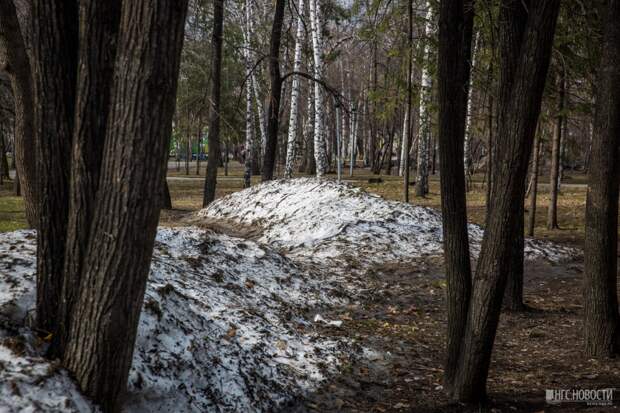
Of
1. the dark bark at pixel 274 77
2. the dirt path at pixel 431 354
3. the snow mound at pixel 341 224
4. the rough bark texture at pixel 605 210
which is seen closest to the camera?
the dirt path at pixel 431 354

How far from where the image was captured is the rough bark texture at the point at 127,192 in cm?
286

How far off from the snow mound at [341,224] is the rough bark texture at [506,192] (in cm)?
526

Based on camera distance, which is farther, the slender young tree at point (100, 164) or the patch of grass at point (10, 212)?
the patch of grass at point (10, 212)

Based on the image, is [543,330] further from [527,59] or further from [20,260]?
[20,260]

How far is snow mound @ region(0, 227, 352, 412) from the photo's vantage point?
3.21 meters

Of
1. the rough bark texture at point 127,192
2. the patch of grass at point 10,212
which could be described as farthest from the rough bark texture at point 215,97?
the rough bark texture at point 127,192

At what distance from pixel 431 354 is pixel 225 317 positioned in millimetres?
2173

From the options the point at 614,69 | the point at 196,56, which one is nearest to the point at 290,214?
the point at 614,69

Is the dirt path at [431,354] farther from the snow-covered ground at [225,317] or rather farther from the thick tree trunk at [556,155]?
the thick tree trunk at [556,155]

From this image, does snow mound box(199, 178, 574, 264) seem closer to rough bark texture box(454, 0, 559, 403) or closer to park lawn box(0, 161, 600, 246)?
park lawn box(0, 161, 600, 246)

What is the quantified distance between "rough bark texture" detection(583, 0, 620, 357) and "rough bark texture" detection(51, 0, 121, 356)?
4.48 meters

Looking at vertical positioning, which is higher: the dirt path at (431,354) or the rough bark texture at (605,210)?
the rough bark texture at (605,210)

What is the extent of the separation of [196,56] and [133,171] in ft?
94.3

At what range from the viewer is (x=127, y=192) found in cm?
296
